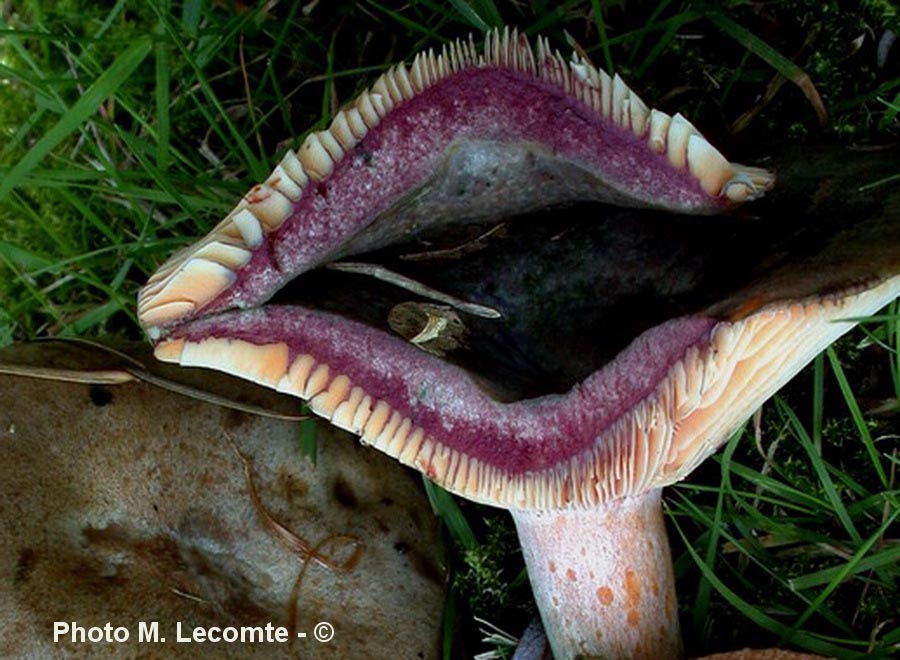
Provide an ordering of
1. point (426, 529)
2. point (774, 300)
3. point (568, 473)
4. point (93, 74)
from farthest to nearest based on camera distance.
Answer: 1. point (93, 74)
2. point (426, 529)
3. point (568, 473)
4. point (774, 300)

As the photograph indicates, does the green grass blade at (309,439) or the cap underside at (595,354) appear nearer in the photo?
the cap underside at (595,354)

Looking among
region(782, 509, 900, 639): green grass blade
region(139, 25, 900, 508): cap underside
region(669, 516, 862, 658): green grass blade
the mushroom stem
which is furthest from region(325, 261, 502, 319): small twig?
region(782, 509, 900, 639): green grass blade

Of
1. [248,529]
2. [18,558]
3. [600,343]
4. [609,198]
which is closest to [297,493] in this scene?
[248,529]

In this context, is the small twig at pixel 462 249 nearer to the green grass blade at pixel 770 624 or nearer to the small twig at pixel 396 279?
the small twig at pixel 396 279

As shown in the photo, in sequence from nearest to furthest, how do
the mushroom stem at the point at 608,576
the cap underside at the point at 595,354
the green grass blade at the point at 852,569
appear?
1. the cap underside at the point at 595,354
2. the mushroom stem at the point at 608,576
3. the green grass blade at the point at 852,569

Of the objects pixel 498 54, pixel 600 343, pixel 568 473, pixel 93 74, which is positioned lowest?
pixel 568 473

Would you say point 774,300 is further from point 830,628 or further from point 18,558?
point 18,558

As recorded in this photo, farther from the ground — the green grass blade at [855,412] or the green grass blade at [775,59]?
the green grass blade at [775,59]

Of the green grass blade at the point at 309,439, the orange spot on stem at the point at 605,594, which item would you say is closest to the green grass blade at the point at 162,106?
the green grass blade at the point at 309,439
